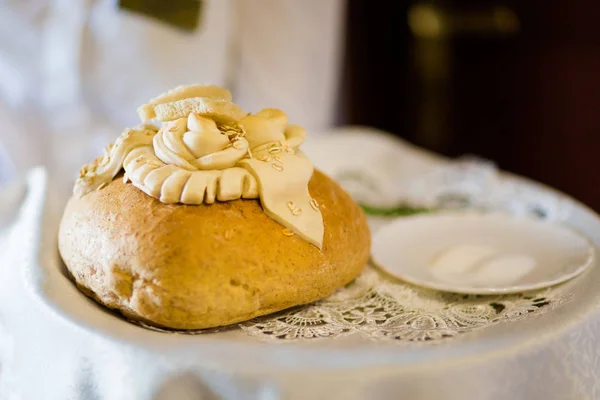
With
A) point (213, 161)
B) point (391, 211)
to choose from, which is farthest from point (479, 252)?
point (213, 161)

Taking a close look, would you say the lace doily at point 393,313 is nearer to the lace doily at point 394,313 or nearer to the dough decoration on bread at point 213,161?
the lace doily at point 394,313

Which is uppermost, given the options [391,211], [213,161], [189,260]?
[213,161]

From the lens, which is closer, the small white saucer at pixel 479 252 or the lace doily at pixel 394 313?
the lace doily at pixel 394 313

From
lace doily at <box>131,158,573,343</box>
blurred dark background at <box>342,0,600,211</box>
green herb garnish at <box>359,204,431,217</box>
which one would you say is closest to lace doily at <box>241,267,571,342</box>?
lace doily at <box>131,158,573,343</box>

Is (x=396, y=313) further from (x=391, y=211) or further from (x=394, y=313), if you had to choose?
(x=391, y=211)

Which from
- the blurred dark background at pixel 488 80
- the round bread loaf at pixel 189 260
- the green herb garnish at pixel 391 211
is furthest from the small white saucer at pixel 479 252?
the blurred dark background at pixel 488 80

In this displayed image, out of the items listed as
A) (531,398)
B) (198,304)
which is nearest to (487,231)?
(531,398)

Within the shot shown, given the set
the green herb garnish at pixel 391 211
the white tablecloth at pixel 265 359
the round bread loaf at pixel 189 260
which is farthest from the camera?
the green herb garnish at pixel 391 211
